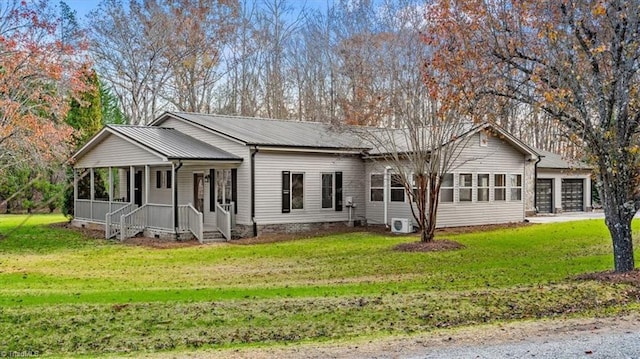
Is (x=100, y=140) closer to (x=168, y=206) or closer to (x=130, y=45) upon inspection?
(x=168, y=206)

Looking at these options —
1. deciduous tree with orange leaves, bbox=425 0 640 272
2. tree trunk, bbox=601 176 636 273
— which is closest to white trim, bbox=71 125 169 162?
deciduous tree with orange leaves, bbox=425 0 640 272

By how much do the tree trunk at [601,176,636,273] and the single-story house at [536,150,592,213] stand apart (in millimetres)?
19720

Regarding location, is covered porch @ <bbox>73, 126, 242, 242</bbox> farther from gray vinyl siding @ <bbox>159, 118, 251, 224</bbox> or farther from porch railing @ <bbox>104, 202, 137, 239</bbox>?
gray vinyl siding @ <bbox>159, 118, 251, 224</bbox>

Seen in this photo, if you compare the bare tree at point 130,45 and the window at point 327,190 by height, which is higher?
the bare tree at point 130,45

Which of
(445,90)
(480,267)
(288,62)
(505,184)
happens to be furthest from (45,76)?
(288,62)

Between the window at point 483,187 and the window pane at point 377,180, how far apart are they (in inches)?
151

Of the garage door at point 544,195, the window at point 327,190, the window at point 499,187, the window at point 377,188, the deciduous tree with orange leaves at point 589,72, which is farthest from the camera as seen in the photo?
the garage door at point 544,195

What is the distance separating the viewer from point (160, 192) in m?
24.6

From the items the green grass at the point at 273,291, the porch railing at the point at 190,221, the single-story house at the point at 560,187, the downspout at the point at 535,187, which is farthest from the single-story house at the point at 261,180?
the single-story house at the point at 560,187

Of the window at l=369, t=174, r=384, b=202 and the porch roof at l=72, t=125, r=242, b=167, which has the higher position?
the porch roof at l=72, t=125, r=242, b=167

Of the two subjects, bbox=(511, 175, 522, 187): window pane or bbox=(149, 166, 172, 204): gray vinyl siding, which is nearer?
bbox=(149, 166, 172, 204): gray vinyl siding

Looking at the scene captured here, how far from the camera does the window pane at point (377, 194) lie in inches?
933

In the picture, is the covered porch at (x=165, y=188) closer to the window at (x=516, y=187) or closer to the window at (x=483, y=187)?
the window at (x=483, y=187)

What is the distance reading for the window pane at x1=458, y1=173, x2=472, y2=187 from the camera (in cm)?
2345
